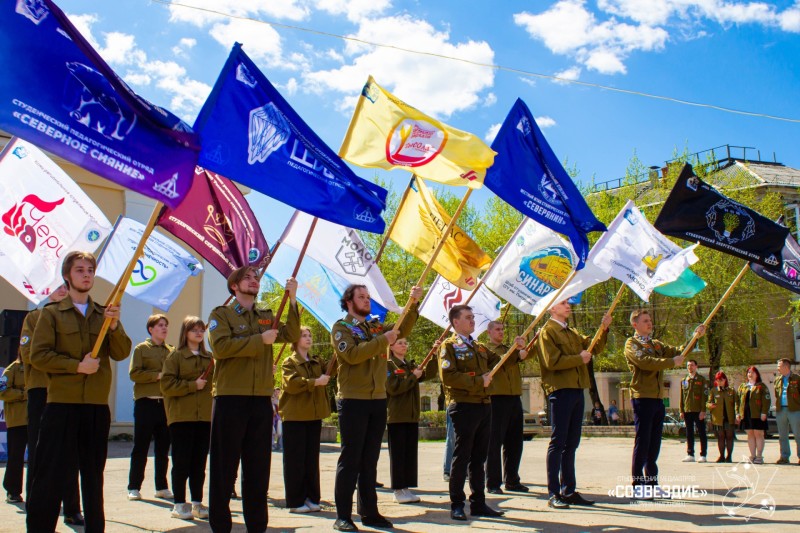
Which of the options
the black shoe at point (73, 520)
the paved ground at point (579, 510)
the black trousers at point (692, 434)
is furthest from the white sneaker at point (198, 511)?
the black trousers at point (692, 434)

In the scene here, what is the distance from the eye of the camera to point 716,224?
10.4 m

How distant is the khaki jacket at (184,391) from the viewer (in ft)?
26.8

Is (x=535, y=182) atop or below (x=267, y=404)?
atop

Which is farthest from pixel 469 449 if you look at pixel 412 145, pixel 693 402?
pixel 693 402

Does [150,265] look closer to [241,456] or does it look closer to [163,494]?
[163,494]

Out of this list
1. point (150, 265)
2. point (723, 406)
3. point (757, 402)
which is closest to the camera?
point (150, 265)

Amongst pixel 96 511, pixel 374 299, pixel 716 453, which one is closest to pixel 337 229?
pixel 374 299

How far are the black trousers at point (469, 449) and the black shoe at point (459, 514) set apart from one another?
0.03m

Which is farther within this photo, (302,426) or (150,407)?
(150,407)

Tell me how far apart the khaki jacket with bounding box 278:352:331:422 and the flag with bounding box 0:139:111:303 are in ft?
8.34

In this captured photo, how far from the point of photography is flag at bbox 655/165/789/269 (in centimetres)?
1016

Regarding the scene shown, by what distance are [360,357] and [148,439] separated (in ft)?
12.2

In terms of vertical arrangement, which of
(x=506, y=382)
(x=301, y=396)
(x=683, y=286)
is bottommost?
(x=301, y=396)

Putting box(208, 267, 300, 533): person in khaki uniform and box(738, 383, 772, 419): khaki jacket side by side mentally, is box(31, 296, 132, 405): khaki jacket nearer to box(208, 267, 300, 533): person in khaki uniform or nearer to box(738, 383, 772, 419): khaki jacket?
box(208, 267, 300, 533): person in khaki uniform
